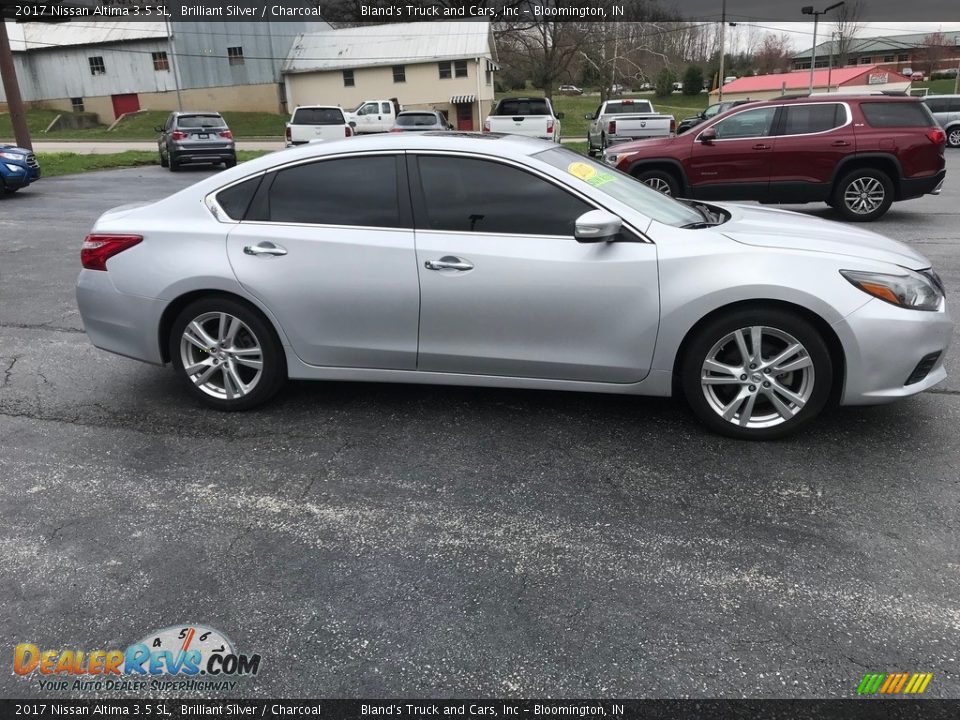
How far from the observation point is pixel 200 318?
439 cm

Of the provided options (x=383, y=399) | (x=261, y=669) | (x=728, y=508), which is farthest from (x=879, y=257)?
(x=261, y=669)

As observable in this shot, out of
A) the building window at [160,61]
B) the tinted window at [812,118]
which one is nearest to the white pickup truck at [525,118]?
the tinted window at [812,118]

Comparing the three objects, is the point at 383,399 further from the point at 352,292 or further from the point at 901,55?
the point at 901,55

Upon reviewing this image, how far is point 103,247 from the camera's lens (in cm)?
451

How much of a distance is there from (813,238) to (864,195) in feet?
26.8

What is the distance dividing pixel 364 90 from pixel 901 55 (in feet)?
267

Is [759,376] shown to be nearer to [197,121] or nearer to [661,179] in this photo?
[661,179]

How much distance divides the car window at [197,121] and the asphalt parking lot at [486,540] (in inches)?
769

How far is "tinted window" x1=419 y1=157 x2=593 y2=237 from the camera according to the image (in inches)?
159

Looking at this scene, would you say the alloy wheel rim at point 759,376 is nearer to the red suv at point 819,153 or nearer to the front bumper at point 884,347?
the front bumper at point 884,347

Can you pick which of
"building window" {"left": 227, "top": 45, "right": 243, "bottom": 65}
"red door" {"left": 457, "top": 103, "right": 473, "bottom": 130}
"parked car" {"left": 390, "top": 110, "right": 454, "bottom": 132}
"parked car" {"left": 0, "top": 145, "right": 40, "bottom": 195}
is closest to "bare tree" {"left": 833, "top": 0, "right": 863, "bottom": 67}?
"red door" {"left": 457, "top": 103, "right": 473, "bottom": 130}

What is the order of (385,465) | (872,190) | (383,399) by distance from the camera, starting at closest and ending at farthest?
(385,465) < (383,399) < (872,190)

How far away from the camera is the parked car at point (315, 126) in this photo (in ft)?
75.1

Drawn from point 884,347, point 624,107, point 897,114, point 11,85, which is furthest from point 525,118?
point 884,347
